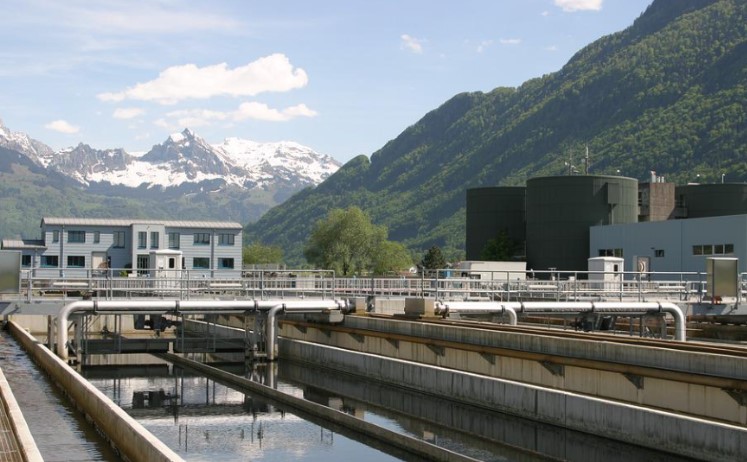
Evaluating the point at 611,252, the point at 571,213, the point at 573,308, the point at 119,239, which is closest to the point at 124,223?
the point at 119,239

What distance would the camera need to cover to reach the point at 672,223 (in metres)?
74.2

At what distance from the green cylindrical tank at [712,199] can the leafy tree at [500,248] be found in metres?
21.1

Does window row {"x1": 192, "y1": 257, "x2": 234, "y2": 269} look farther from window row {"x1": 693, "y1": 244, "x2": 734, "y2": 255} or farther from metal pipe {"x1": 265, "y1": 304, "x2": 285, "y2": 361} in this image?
metal pipe {"x1": 265, "y1": 304, "x2": 285, "y2": 361}

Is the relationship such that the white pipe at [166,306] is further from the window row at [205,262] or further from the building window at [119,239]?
the building window at [119,239]

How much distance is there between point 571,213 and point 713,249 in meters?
22.1

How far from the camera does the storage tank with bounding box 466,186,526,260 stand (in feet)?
353

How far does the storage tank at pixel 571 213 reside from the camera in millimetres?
90438

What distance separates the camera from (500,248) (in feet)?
339

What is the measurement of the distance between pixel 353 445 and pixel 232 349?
2259cm

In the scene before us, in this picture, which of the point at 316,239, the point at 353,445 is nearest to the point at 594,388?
the point at 353,445

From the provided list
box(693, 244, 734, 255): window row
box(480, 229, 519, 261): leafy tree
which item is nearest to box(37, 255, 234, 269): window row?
box(480, 229, 519, 261): leafy tree

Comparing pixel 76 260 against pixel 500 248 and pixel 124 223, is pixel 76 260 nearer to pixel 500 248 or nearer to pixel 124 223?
pixel 124 223

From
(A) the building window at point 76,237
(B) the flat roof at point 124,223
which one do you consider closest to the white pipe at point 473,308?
(B) the flat roof at point 124,223

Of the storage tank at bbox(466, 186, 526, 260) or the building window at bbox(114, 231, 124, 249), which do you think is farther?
the storage tank at bbox(466, 186, 526, 260)
